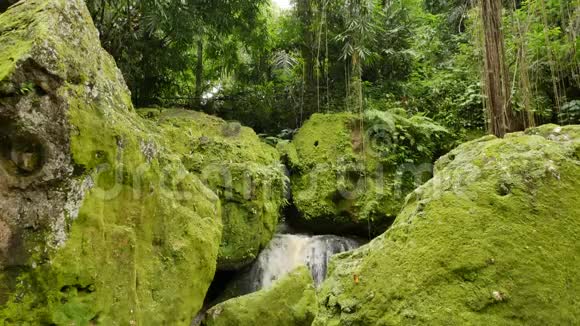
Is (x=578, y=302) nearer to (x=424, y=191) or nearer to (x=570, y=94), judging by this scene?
(x=424, y=191)

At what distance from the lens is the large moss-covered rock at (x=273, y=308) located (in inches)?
181

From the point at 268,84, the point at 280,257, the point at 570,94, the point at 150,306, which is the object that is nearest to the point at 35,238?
the point at 150,306

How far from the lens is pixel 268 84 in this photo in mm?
10406

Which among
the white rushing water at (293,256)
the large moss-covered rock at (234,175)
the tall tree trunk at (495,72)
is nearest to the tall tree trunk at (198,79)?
the large moss-covered rock at (234,175)

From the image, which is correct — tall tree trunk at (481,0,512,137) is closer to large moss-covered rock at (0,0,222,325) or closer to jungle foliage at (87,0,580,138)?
large moss-covered rock at (0,0,222,325)

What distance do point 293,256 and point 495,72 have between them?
409cm

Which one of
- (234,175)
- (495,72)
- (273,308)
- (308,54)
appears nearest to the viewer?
(495,72)

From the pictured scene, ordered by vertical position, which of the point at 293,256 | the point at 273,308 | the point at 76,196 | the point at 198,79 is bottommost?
the point at 273,308

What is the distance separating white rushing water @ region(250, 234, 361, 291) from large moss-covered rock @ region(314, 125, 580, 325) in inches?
166

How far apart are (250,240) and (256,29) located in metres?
4.94

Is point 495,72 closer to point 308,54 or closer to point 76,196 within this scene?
point 76,196


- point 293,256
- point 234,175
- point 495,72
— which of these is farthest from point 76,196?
point 293,256

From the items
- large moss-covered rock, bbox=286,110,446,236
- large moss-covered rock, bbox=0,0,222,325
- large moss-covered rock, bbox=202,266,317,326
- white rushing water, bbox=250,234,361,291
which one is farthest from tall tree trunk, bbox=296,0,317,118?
large moss-covered rock, bbox=0,0,222,325

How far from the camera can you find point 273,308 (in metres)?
4.72
